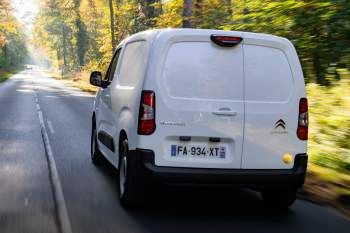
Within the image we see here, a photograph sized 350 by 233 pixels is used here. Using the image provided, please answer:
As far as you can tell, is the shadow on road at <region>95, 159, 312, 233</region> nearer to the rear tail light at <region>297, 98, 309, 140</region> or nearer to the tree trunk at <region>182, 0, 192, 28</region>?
the rear tail light at <region>297, 98, 309, 140</region>

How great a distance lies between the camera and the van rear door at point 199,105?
563 cm

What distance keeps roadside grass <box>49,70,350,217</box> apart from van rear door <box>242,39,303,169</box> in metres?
1.16

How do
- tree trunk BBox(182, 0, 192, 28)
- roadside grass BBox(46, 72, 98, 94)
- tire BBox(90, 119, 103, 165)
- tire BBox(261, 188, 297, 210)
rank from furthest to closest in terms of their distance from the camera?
roadside grass BBox(46, 72, 98, 94) < tree trunk BBox(182, 0, 192, 28) < tire BBox(90, 119, 103, 165) < tire BBox(261, 188, 297, 210)

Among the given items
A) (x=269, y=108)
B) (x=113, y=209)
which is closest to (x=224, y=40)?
(x=269, y=108)

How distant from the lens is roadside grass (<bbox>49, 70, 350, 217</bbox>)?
6.88 metres

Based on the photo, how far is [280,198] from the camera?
6.37 meters

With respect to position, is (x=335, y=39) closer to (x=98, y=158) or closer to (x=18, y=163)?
(x=98, y=158)

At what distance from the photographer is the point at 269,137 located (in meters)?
5.82

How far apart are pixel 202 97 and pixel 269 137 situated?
2.74ft

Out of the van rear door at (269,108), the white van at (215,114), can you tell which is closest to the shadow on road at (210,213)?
the white van at (215,114)

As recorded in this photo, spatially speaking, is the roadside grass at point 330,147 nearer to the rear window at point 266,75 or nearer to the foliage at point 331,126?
the foliage at point 331,126

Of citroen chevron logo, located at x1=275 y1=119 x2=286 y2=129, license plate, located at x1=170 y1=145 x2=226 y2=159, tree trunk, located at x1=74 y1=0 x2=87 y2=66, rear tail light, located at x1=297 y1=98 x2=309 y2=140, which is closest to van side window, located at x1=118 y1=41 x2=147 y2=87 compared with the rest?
license plate, located at x1=170 y1=145 x2=226 y2=159

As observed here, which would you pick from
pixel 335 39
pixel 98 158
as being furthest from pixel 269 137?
pixel 335 39

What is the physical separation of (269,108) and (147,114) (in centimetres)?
130
